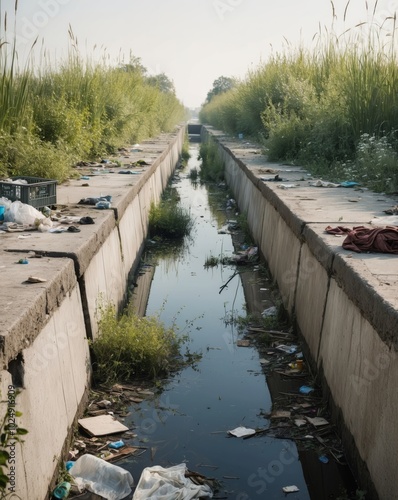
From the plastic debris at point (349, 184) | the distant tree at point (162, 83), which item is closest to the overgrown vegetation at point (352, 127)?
the plastic debris at point (349, 184)

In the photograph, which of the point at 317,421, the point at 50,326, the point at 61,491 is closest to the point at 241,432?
the point at 317,421

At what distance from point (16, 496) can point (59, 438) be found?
79 cm

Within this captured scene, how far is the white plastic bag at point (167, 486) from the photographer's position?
10.2 feet

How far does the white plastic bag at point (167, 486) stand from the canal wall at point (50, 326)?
42 centimetres

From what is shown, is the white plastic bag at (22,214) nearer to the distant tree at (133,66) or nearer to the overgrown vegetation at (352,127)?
the overgrown vegetation at (352,127)

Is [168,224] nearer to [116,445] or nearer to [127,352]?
[127,352]

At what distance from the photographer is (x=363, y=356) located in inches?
130

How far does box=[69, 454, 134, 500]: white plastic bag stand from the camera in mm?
3182

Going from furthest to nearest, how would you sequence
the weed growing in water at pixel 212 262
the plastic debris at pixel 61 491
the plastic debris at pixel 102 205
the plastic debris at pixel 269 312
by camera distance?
the weed growing in water at pixel 212 262
the plastic debris at pixel 102 205
the plastic debris at pixel 269 312
the plastic debris at pixel 61 491

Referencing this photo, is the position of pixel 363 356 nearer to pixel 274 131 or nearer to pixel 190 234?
pixel 190 234

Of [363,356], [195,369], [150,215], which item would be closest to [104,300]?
[195,369]

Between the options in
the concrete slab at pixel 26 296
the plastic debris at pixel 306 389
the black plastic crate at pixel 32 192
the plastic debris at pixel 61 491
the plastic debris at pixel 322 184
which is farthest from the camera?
the plastic debris at pixel 322 184

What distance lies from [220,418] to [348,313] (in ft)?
3.49

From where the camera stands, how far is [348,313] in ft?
12.3
